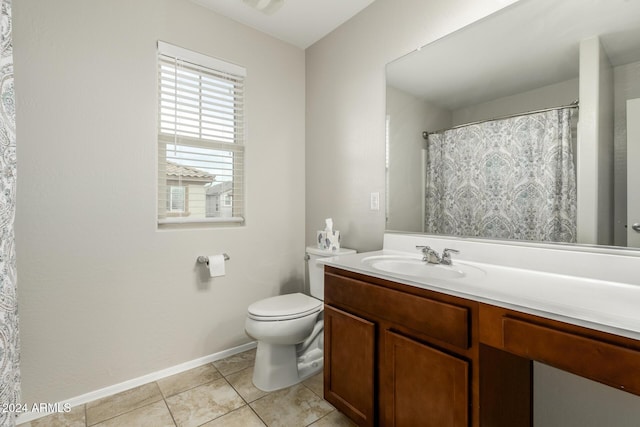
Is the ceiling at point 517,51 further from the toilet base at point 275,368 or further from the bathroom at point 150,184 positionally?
the toilet base at point 275,368

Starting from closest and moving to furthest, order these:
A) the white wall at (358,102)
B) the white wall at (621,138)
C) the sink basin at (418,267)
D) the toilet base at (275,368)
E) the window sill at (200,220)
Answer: the white wall at (621,138) < the sink basin at (418,267) < the white wall at (358,102) < the toilet base at (275,368) < the window sill at (200,220)

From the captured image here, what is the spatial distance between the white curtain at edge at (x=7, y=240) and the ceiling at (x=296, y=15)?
128cm

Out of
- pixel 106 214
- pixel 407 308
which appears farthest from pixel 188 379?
pixel 407 308

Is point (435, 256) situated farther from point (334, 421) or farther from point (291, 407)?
point (291, 407)

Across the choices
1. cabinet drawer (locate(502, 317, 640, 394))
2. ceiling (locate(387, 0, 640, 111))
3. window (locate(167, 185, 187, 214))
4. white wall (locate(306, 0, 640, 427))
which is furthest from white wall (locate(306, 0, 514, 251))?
cabinet drawer (locate(502, 317, 640, 394))

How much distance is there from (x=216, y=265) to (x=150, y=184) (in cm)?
67

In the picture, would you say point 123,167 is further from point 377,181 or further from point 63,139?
point 377,181

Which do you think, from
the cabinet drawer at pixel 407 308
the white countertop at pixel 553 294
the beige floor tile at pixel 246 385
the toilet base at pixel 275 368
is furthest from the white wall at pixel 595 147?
the beige floor tile at pixel 246 385

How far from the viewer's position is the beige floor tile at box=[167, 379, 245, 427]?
60.9 inches

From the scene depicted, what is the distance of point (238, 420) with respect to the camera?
1533mm

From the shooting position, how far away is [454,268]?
1.42 m

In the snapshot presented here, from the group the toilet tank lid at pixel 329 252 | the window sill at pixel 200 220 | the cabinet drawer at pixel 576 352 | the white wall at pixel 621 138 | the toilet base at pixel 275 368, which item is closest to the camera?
the cabinet drawer at pixel 576 352

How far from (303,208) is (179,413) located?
64.2 inches

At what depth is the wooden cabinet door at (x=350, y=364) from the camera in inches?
51.7
